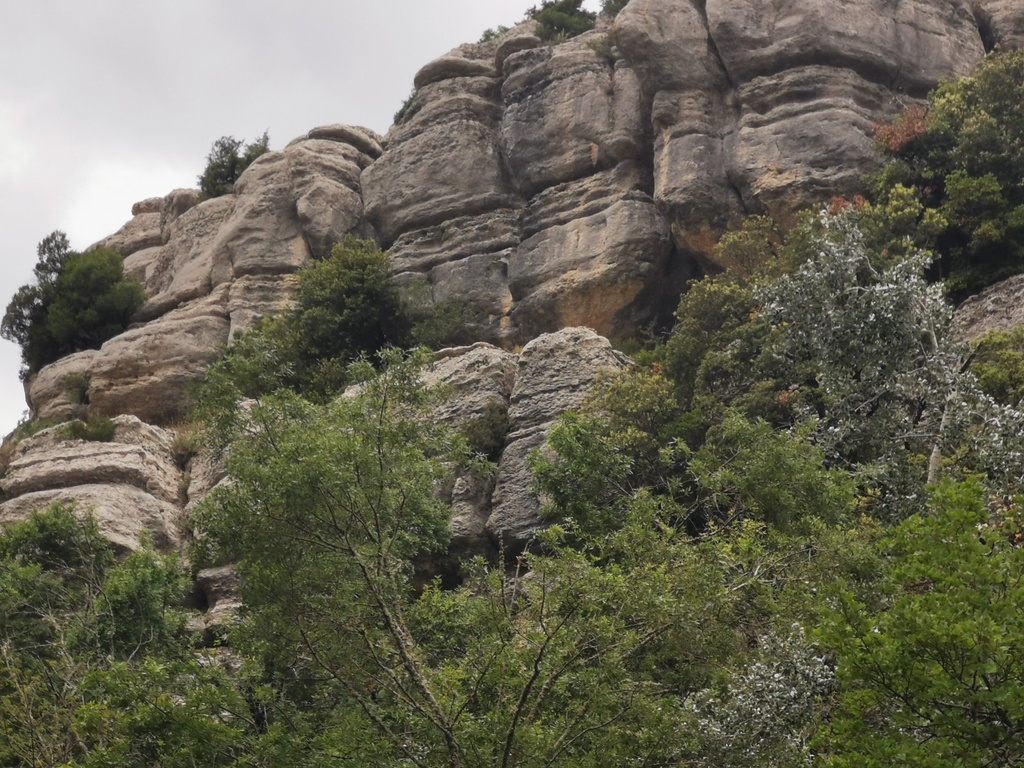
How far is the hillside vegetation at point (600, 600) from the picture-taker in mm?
9516

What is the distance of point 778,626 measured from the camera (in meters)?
13.2

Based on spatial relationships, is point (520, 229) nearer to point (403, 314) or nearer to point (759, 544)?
point (403, 314)

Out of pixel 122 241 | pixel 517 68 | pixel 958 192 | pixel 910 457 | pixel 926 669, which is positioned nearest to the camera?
pixel 926 669

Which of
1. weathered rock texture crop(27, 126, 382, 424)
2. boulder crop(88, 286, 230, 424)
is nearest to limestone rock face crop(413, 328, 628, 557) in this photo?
weathered rock texture crop(27, 126, 382, 424)

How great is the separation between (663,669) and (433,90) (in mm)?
32138

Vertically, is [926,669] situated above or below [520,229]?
below

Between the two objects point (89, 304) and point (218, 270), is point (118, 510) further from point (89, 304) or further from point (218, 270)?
point (89, 304)

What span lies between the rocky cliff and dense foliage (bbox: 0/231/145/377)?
1135 millimetres

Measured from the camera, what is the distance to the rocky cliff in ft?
106

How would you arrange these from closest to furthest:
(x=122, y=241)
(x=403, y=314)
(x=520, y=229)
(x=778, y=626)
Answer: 1. (x=778, y=626)
2. (x=403, y=314)
3. (x=520, y=229)
4. (x=122, y=241)

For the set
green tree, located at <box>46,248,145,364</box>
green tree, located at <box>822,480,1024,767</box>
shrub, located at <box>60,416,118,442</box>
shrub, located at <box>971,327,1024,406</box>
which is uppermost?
green tree, located at <box>46,248,145,364</box>

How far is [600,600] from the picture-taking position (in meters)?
12.5

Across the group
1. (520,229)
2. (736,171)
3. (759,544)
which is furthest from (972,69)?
(759,544)

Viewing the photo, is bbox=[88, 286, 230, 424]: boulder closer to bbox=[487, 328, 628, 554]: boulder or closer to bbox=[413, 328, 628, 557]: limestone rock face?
bbox=[413, 328, 628, 557]: limestone rock face
